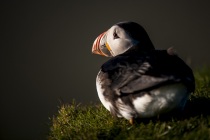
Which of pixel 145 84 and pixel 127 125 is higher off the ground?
pixel 145 84

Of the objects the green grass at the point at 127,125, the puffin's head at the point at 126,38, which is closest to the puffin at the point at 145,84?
the green grass at the point at 127,125

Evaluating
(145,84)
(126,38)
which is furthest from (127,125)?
(126,38)

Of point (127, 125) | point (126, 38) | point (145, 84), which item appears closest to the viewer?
point (145, 84)

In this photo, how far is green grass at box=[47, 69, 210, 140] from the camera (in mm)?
4336

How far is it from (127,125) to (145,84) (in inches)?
24.3

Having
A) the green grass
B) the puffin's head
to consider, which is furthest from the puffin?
the puffin's head

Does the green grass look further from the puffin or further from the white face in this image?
the white face

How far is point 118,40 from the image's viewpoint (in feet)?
18.4

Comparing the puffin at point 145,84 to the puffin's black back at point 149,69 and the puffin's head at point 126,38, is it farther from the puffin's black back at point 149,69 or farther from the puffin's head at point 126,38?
the puffin's head at point 126,38

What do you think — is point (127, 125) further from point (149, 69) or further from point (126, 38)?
point (126, 38)

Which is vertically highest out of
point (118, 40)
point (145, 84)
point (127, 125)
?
point (118, 40)

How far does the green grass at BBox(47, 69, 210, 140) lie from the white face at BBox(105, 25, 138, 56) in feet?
2.56

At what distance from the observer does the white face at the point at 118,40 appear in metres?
5.50

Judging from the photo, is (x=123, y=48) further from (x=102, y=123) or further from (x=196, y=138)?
(x=196, y=138)
